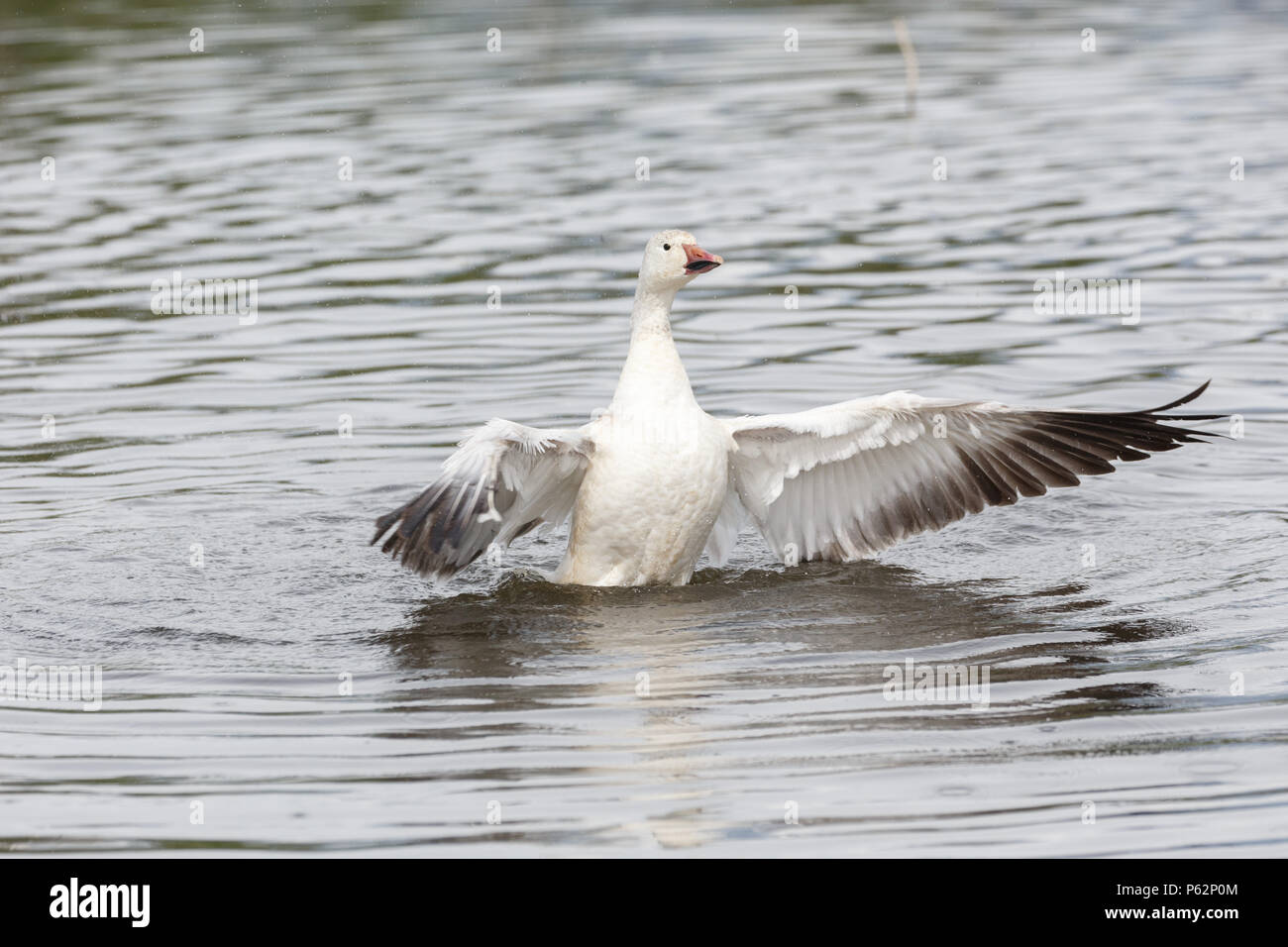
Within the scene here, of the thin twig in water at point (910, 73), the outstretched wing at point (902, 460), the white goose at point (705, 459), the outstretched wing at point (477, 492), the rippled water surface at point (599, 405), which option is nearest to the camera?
the rippled water surface at point (599, 405)

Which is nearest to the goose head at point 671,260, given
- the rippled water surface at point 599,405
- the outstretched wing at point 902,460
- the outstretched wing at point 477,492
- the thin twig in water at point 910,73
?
the outstretched wing at point 902,460

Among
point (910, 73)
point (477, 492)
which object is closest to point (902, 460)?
point (477, 492)

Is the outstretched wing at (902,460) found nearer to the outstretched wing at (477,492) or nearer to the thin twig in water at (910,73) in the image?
the outstretched wing at (477,492)

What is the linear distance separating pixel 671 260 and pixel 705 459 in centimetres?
106

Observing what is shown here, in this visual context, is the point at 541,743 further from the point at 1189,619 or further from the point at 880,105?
the point at 880,105

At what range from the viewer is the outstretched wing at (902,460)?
32.8ft

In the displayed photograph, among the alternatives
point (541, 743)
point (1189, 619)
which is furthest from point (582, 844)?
point (1189, 619)

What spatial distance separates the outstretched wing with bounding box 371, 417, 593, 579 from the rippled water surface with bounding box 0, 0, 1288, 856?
0.53 metres

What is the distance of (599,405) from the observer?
13.6m

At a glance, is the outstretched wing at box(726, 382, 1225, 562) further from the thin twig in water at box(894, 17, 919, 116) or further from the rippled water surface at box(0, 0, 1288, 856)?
the thin twig in water at box(894, 17, 919, 116)

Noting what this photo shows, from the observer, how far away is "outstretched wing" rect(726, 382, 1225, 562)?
999cm

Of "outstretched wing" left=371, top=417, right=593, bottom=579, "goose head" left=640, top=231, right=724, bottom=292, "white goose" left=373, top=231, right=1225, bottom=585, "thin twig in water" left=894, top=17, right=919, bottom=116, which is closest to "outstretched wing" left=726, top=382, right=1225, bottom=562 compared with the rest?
"white goose" left=373, top=231, right=1225, bottom=585

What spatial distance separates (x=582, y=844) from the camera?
697cm

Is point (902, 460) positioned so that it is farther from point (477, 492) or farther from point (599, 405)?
point (599, 405)
